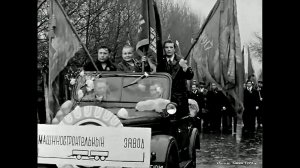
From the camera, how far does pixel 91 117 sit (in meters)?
5.51

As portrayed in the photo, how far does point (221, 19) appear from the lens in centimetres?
565

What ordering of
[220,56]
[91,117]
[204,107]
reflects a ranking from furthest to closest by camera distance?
[204,107]
[220,56]
[91,117]

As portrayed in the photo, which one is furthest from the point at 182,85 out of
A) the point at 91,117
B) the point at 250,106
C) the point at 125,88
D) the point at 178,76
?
the point at 91,117

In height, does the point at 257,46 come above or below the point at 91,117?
above

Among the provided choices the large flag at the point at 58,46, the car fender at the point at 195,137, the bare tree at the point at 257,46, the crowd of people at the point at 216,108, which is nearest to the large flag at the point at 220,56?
the crowd of people at the point at 216,108

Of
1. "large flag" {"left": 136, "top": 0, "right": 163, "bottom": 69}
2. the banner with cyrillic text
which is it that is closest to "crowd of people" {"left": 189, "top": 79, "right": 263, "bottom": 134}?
"large flag" {"left": 136, "top": 0, "right": 163, "bottom": 69}

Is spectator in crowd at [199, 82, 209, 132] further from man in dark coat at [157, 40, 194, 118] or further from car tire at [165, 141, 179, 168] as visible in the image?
car tire at [165, 141, 179, 168]

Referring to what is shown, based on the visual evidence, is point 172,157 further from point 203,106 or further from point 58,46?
point 58,46

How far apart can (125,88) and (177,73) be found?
0.56 metres

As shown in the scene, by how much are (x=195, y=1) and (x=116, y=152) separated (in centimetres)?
170

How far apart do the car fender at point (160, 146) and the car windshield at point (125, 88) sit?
447 mm

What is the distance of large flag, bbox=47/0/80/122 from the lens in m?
5.92
